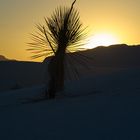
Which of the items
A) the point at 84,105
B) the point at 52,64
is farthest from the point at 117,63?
the point at 84,105

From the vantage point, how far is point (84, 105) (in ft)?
36.4

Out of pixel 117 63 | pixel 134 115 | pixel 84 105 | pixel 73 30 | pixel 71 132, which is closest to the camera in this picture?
pixel 71 132

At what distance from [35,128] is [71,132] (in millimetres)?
1032

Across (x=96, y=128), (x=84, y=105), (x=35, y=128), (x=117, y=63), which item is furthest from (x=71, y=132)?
(x=117, y=63)

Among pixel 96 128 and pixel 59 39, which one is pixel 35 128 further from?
pixel 59 39

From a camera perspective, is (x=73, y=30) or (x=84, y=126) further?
(x=73, y=30)

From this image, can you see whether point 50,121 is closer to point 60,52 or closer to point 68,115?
point 68,115

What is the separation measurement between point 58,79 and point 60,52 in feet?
2.90

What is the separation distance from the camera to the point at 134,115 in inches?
345

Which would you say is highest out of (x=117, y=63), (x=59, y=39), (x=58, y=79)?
(x=59, y=39)

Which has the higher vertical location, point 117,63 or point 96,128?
point 96,128

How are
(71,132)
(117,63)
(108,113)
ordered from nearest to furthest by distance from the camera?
1. (71,132)
2. (108,113)
3. (117,63)

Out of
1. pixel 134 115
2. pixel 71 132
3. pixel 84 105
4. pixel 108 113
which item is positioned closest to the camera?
pixel 71 132

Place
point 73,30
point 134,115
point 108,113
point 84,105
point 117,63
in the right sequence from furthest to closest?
point 117,63, point 73,30, point 84,105, point 108,113, point 134,115
